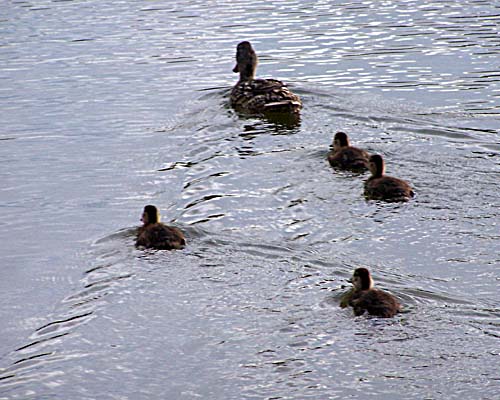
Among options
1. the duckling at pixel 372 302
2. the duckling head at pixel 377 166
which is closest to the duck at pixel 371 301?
the duckling at pixel 372 302

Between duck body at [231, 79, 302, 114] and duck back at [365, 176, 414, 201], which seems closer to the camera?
duck back at [365, 176, 414, 201]

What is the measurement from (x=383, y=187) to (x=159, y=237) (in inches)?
78.1

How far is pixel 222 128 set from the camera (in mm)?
11609

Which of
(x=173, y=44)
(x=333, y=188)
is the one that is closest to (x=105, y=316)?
(x=333, y=188)

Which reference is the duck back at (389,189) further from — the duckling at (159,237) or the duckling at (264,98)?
the duckling at (264,98)

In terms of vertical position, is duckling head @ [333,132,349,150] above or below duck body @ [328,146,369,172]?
above

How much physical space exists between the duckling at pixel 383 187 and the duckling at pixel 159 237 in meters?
1.75

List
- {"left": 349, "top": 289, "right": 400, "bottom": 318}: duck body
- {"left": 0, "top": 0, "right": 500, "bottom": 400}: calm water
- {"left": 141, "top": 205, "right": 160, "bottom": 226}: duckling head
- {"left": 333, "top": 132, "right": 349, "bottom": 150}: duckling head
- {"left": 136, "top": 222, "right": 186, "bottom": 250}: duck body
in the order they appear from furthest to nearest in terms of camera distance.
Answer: {"left": 333, "top": 132, "right": 349, "bottom": 150}: duckling head
{"left": 141, "top": 205, "right": 160, "bottom": 226}: duckling head
{"left": 136, "top": 222, "right": 186, "bottom": 250}: duck body
{"left": 349, "top": 289, "right": 400, "bottom": 318}: duck body
{"left": 0, "top": 0, "right": 500, "bottom": 400}: calm water

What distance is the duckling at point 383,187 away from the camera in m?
8.89

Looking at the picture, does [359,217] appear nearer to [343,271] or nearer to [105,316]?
[343,271]

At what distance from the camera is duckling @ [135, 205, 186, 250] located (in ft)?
26.5

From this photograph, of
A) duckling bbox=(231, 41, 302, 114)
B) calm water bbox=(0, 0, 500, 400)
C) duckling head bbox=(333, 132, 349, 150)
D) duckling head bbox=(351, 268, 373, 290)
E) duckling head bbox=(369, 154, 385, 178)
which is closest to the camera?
calm water bbox=(0, 0, 500, 400)

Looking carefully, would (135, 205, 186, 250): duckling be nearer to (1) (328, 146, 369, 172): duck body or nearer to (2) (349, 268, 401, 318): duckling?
(2) (349, 268, 401, 318): duckling

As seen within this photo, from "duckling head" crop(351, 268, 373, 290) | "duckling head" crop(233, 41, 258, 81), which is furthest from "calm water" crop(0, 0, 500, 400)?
"duckling head" crop(233, 41, 258, 81)
